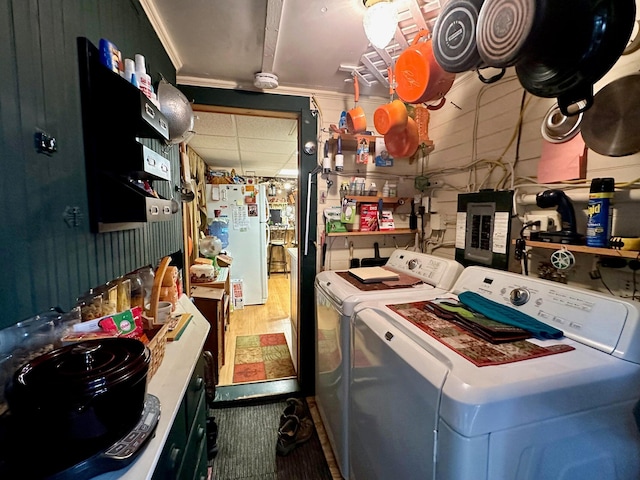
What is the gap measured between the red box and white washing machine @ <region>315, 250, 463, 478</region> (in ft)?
1.18

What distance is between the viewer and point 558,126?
1.18m

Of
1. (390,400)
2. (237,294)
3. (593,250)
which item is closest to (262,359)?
(237,294)

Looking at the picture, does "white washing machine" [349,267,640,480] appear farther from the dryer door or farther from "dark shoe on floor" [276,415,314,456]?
"dark shoe on floor" [276,415,314,456]

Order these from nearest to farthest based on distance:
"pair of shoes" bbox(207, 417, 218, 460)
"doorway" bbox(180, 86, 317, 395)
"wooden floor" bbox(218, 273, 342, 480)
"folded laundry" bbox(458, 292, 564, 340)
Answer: "folded laundry" bbox(458, 292, 564, 340), "pair of shoes" bbox(207, 417, 218, 460), "wooden floor" bbox(218, 273, 342, 480), "doorway" bbox(180, 86, 317, 395)

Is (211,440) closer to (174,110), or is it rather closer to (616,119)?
(174,110)

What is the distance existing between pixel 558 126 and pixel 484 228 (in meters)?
0.56

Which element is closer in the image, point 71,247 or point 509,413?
point 509,413

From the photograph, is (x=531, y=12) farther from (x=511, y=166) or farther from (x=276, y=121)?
(x=276, y=121)

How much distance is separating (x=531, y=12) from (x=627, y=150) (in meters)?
0.59

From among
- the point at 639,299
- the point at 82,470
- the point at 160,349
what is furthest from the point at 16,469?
the point at 639,299

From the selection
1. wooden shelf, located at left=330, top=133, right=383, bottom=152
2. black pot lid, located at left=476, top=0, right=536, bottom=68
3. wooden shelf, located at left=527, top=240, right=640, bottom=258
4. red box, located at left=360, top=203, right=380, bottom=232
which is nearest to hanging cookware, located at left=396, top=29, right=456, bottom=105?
black pot lid, located at left=476, top=0, right=536, bottom=68

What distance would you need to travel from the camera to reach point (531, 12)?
799 mm

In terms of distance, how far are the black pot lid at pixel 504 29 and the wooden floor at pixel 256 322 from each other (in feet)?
8.81

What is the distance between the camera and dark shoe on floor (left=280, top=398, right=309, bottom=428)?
6.58 ft
